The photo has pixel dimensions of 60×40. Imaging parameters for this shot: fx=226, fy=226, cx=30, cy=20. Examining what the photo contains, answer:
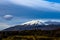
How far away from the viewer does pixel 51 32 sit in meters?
11.6

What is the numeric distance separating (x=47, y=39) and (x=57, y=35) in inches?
27.6

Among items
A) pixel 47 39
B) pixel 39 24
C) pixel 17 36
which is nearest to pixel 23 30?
pixel 17 36

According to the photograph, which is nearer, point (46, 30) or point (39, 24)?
point (46, 30)

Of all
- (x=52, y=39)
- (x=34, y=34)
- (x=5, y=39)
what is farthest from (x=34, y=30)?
(x=5, y=39)

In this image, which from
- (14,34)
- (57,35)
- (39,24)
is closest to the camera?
(57,35)

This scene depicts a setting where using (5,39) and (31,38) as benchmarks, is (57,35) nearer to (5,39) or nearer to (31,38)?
(31,38)

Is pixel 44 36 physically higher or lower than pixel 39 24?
lower

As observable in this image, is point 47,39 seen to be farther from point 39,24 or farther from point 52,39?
point 39,24

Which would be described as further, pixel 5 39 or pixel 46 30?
pixel 5 39

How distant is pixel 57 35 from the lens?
1155cm

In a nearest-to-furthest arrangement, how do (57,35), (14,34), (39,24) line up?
(57,35)
(14,34)
(39,24)

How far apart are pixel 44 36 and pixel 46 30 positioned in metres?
0.43

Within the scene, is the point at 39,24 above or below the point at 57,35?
above

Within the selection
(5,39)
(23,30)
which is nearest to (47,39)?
(23,30)
